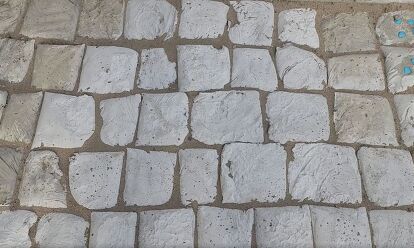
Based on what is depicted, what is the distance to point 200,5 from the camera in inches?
121

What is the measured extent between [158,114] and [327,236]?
42.8 inches

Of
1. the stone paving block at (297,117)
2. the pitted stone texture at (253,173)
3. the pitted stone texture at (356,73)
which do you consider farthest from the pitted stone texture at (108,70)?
the pitted stone texture at (356,73)

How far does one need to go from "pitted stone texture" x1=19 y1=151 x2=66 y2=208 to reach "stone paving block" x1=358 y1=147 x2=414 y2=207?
1581mm

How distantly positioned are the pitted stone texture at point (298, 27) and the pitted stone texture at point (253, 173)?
2.39ft

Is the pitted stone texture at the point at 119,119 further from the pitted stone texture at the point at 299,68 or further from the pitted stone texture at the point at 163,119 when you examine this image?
the pitted stone texture at the point at 299,68

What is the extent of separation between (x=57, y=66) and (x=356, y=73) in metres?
1.73

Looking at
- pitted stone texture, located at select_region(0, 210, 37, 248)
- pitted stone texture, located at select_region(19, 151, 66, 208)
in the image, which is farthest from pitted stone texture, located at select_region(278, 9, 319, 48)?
pitted stone texture, located at select_region(0, 210, 37, 248)

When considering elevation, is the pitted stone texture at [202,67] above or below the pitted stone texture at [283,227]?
above

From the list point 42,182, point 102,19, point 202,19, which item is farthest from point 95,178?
point 202,19

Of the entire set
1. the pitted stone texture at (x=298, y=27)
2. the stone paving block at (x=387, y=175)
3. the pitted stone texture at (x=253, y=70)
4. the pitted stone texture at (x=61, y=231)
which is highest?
the pitted stone texture at (x=298, y=27)

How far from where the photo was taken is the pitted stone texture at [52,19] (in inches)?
116

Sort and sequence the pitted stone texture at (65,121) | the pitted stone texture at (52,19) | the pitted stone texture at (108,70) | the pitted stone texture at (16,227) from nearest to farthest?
the pitted stone texture at (16,227) < the pitted stone texture at (65,121) < the pitted stone texture at (108,70) < the pitted stone texture at (52,19)

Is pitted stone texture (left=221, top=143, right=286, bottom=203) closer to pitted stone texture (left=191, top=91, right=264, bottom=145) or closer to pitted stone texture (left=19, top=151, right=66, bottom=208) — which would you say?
pitted stone texture (left=191, top=91, right=264, bottom=145)

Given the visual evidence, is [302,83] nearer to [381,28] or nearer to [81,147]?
[381,28]
